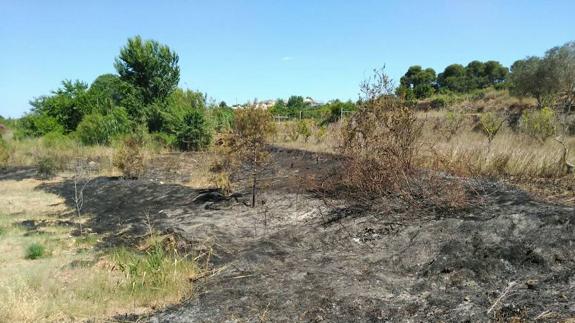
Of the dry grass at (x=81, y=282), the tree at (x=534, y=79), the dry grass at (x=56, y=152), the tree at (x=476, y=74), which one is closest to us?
the dry grass at (x=81, y=282)

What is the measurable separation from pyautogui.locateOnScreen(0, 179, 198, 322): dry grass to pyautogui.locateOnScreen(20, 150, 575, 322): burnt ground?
36 cm

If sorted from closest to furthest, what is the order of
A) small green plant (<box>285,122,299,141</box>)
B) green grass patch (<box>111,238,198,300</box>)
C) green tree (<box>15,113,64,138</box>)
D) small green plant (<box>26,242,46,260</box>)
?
green grass patch (<box>111,238,198,300</box>)
small green plant (<box>26,242,46,260</box>)
small green plant (<box>285,122,299,141</box>)
green tree (<box>15,113,64,138</box>)

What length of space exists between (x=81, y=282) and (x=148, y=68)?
826 inches

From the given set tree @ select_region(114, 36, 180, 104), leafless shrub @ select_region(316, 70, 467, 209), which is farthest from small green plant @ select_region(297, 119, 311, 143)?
leafless shrub @ select_region(316, 70, 467, 209)

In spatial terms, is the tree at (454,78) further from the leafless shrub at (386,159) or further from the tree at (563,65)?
the leafless shrub at (386,159)

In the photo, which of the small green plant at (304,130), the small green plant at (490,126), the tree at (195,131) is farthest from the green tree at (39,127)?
the small green plant at (490,126)

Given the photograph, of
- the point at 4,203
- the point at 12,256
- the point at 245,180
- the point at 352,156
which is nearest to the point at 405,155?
the point at 352,156

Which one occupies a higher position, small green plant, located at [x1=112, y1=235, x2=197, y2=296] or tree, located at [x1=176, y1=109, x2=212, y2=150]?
tree, located at [x1=176, y1=109, x2=212, y2=150]

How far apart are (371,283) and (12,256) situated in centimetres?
592

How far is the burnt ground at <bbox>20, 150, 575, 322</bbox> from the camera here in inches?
168

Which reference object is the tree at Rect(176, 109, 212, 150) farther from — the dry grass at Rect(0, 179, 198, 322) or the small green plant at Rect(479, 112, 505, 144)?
the dry grass at Rect(0, 179, 198, 322)

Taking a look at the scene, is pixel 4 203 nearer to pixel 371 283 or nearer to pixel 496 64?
pixel 371 283

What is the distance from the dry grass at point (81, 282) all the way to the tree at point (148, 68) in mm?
17939

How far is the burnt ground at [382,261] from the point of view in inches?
168
